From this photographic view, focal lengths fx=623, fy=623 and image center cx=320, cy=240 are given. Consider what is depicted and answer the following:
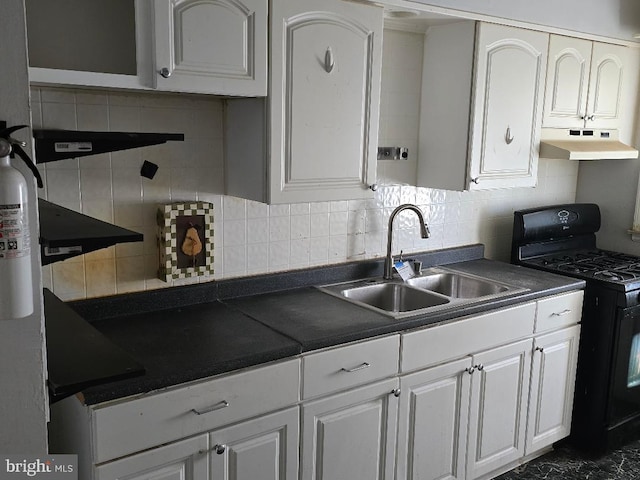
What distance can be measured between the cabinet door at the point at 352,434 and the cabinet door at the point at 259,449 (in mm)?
60

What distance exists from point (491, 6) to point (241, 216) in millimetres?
1383

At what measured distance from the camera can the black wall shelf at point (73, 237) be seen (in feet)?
4.39

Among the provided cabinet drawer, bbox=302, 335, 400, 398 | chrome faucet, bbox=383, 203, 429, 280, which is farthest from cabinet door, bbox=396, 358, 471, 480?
chrome faucet, bbox=383, 203, 429, 280

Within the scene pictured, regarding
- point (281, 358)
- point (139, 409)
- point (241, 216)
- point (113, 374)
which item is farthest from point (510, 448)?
point (113, 374)

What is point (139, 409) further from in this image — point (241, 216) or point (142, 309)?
point (241, 216)

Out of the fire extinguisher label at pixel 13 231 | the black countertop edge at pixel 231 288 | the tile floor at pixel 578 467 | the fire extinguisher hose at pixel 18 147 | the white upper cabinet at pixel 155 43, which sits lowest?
the tile floor at pixel 578 467

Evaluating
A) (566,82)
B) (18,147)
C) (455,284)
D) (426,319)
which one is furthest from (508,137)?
(18,147)

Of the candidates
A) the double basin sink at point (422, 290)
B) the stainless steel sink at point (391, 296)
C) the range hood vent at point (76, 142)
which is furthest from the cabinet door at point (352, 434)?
the range hood vent at point (76, 142)

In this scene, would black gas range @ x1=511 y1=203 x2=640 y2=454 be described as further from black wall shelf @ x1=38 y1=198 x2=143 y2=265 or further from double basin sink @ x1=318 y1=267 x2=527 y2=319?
black wall shelf @ x1=38 y1=198 x2=143 y2=265

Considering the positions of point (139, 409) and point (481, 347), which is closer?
point (139, 409)

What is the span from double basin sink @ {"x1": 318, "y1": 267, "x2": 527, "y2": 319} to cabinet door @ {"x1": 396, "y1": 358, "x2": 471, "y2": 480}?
305 millimetres

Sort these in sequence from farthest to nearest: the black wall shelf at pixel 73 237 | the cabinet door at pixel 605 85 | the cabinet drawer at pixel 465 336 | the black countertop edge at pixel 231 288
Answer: the cabinet door at pixel 605 85
the cabinet drawer at pixel 465 336
the black countertop edge at pixel 231 288
the black wall shelf at pixel 73 237

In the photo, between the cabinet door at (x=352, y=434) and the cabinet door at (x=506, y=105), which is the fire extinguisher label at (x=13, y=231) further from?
Answer: the cabinet door at (x=506, y=105)

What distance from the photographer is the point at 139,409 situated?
173 cm
